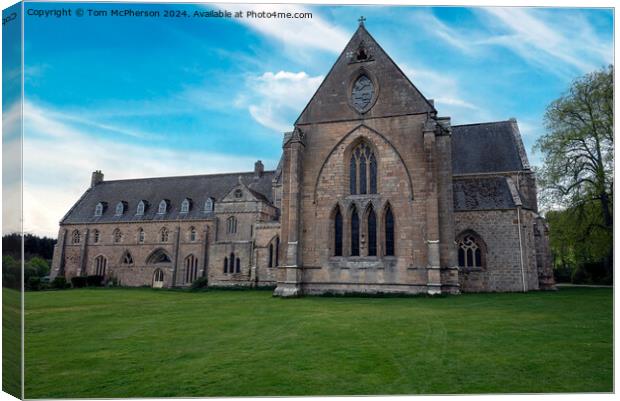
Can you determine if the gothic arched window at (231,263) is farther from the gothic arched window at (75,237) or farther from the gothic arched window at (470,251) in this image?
the gothic arched window at (75,237)

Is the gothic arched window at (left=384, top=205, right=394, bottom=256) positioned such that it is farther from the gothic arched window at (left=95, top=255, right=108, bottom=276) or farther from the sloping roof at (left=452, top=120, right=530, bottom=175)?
the gothic arched window at (left=95, top=255, right=108, bottom=276)

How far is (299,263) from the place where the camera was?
24891mm

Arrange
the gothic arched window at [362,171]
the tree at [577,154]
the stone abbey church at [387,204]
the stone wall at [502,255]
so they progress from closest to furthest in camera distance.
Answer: the tree at [577,154], the stone abbey church at [387,204], the gothic arched window at [362,171], the stone wall at [502,255]

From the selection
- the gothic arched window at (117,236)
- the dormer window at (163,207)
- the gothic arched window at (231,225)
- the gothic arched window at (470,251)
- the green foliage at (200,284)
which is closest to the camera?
the gothic arched window at (470,251)

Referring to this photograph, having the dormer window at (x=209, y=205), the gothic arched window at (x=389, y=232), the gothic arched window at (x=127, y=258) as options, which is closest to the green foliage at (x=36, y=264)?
the gothic arched window at (x=389, y=232)

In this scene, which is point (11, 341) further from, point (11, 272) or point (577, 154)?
point (577, 154)

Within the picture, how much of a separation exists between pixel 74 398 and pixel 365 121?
69.7ft

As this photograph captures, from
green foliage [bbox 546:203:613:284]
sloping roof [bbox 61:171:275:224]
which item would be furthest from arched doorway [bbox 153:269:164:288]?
green foliage [bbox 546:203:613:284]

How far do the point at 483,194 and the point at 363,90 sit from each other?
35.6 feet

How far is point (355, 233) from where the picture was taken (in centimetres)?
2514

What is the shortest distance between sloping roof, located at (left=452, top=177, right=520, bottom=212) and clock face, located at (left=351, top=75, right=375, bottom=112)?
9.46 m

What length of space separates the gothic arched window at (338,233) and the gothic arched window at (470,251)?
862cm

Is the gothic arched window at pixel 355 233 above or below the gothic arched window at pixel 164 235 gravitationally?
below

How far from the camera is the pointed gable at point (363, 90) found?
81.9 ft
